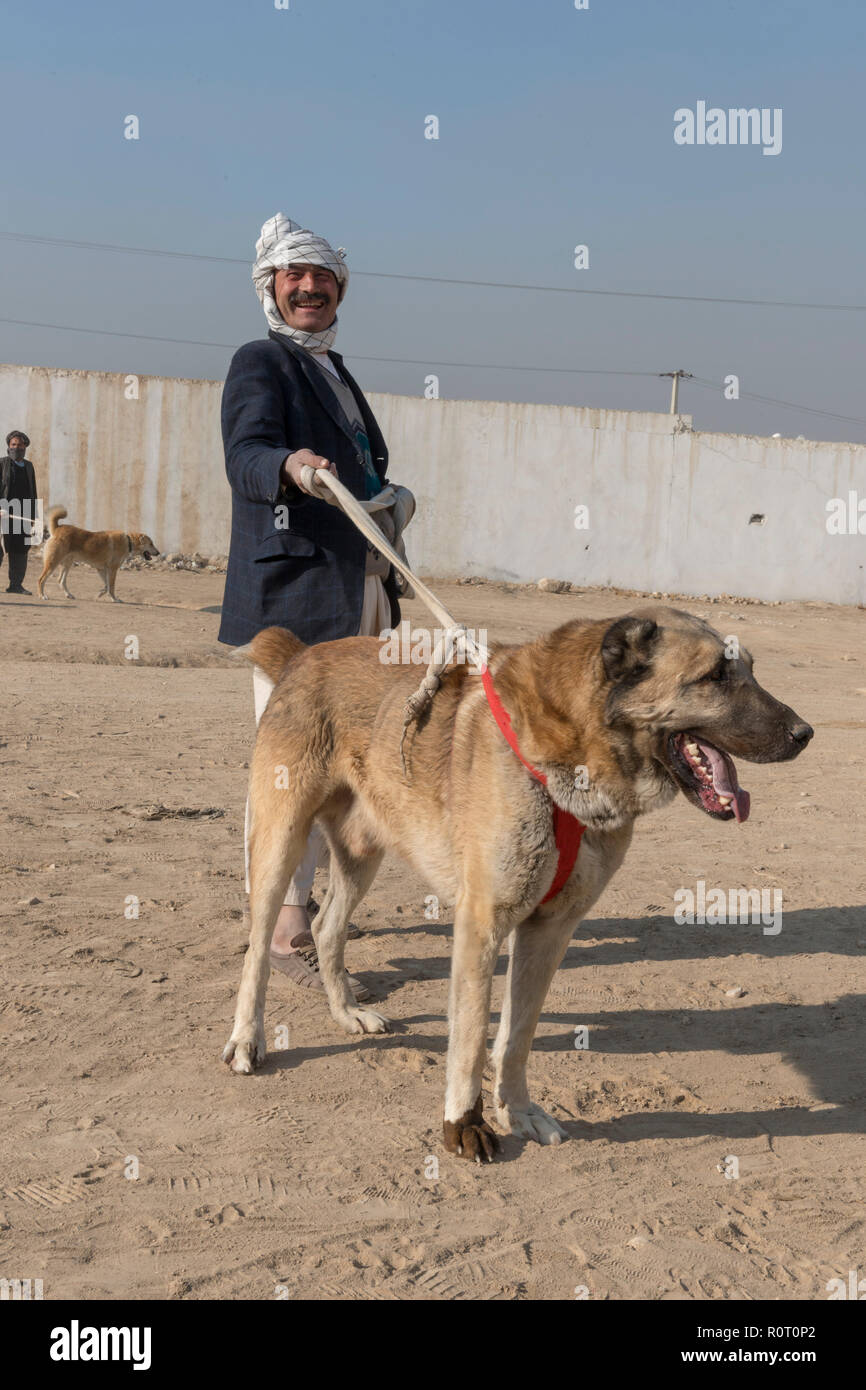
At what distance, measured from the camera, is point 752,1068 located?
4215mm

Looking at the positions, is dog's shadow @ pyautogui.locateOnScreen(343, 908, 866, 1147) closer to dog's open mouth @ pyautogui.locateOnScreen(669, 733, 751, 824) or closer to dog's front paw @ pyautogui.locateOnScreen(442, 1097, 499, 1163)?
dog's front paw @ pyautogui.locateOnScreen(442, 1097, 499, 1163)

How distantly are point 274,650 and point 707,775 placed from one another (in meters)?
1.72

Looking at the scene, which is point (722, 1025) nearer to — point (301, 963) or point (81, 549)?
point (301, 963)

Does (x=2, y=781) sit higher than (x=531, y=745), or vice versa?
(x=531, y=745)

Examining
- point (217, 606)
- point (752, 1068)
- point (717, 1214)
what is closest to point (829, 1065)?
point (752, 1068)

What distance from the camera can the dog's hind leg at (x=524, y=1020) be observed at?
364cm

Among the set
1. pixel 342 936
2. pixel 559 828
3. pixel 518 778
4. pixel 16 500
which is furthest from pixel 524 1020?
pixel 16 500

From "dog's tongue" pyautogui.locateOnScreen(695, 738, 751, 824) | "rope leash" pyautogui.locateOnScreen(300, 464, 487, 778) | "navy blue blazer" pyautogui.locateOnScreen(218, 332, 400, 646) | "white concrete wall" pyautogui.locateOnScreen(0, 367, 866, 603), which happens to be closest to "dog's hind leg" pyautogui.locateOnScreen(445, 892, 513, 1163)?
"rope leash" pyautogui.locateOnScreen(300, 464, 487, 778)

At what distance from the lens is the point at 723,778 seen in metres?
3.37

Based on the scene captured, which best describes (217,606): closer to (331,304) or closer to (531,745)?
(331,304)

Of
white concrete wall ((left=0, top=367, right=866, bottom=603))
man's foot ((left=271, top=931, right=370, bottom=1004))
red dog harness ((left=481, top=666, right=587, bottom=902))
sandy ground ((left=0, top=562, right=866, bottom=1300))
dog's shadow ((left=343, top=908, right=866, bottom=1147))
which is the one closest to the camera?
sandy ground ((left=0, top=562, right=866, bottom=1300))

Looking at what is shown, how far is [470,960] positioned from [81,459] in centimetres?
2145

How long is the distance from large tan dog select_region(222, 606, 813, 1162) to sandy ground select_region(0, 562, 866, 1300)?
0.31 metres

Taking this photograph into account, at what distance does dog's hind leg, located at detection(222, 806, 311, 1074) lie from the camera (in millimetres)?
3984
